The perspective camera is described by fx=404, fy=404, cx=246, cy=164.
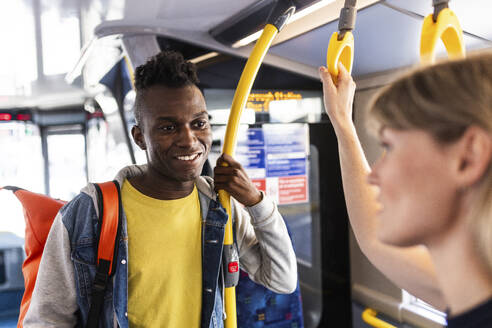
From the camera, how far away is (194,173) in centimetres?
141

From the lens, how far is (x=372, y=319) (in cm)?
293

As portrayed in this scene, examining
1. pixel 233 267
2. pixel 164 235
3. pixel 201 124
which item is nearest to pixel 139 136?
pixel 201 124

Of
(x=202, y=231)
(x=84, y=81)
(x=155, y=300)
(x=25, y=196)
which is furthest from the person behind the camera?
(x=84, y=81)

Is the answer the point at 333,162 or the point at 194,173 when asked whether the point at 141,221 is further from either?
the point at 333,162

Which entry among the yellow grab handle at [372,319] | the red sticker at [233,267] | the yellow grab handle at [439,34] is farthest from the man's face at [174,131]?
the yellow grab handle at [372,319]

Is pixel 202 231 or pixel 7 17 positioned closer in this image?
pixel 202 231

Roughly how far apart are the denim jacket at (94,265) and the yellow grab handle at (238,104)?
0.07m

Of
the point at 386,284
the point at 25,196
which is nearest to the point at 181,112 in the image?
the point at 25,196

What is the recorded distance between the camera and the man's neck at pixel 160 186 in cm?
144

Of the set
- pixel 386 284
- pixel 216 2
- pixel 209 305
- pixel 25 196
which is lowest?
pixel 386 284

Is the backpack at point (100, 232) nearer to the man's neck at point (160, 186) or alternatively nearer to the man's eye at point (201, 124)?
the man's neck at point (160, 186)

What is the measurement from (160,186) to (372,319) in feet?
7.18

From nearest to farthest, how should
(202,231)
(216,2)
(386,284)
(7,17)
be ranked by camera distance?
1. (202,231)
2. (216,2)
3. (7,17)
4. (386,284)

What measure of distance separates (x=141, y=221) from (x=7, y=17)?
1401 millimetres
